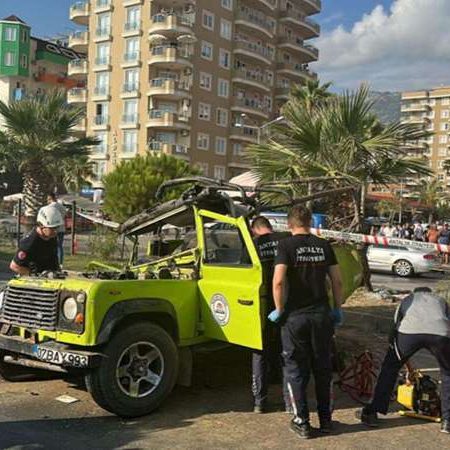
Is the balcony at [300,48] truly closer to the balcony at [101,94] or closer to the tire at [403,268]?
the balcony at [101,94]

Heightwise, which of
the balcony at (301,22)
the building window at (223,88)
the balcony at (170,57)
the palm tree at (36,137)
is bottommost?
the palm tree at (36,137)

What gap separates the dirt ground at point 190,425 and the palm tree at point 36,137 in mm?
17037

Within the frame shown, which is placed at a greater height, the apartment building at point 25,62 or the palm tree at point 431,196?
the apartment building at point 25,62

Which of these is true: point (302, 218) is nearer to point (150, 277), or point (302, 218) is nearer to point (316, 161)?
point (150, 277)

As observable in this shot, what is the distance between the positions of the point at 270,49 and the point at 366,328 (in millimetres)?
68681

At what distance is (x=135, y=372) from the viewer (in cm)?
554

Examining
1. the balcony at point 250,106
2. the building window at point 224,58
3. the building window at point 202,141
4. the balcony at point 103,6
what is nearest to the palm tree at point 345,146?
the building window at point 202,141

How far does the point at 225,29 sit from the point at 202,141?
1218cm

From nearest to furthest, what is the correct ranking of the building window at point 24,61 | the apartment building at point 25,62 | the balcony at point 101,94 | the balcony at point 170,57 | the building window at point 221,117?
the balcony at point 170,57 < the balcony at point 101,94 < the building window at point 221,117 < the apartment building at point 25,62 < the building window at point 24,61

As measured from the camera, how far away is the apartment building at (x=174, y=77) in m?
61.2

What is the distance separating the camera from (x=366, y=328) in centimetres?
972

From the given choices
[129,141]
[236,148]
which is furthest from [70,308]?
[236,148]

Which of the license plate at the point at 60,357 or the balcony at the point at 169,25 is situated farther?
the balcony at the point at 169,25

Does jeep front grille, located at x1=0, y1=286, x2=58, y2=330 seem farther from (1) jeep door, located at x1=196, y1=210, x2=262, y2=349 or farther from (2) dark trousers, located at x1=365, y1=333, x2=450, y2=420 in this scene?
(2) dark trousers, located at x1=365, y1=333, x2=450, y2=420
